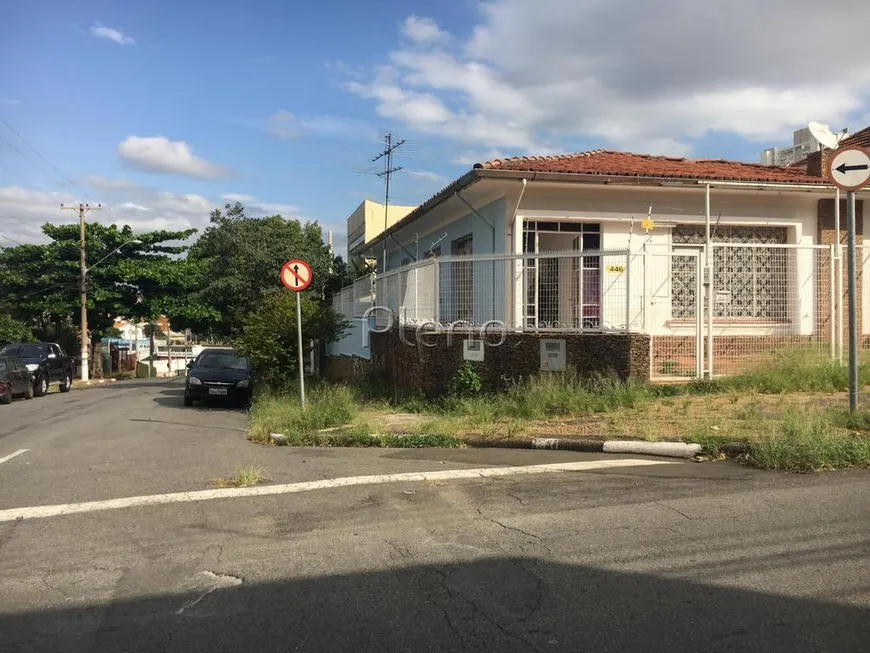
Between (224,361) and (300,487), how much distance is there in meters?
11.4

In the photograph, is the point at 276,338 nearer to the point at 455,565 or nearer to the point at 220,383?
the point at 220,383

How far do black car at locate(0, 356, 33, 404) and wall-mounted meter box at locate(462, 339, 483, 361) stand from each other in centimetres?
1399

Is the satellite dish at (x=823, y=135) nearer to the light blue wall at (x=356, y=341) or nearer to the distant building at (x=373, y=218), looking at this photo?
the light blue wall at (x=356, y=341)

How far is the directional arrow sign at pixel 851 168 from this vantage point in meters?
8.05

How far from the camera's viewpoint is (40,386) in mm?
22031

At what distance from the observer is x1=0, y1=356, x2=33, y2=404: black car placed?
728 inches

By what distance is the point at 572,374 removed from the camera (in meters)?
10.7

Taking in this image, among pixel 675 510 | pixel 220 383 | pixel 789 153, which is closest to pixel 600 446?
pixel 675 510

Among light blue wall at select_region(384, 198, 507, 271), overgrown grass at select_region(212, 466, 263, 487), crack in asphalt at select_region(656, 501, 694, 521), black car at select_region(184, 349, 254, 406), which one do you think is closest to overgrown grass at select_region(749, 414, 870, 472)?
crack in asphalt at select_region(656, 501, 694, 521)

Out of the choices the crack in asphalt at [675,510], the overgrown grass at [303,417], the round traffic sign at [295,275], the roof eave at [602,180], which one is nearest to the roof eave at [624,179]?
the roof eave at [602,180]

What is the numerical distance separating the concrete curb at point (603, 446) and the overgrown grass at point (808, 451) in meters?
0.74

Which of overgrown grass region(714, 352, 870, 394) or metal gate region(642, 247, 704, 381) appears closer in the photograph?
overgrown grass region(714, 352, 870, 394)

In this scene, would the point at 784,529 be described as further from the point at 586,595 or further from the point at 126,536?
the point at 126,536

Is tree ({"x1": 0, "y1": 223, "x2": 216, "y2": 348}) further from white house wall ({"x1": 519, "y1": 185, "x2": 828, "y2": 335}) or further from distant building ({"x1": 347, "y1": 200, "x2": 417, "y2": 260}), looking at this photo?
white house wall ({"x1": 519, "y1": 185, "x2": 828, "y2": 335})
